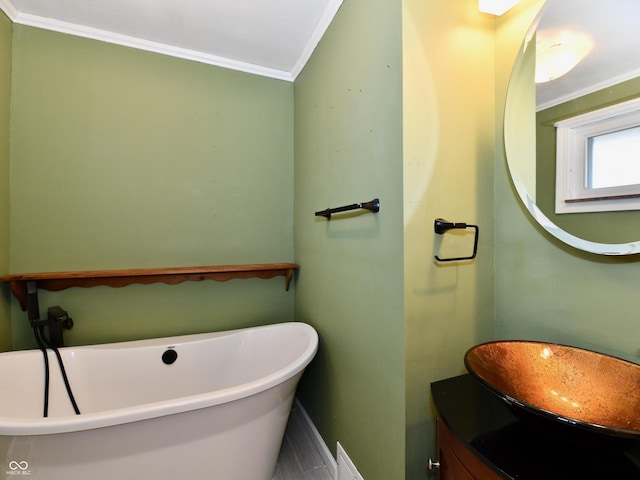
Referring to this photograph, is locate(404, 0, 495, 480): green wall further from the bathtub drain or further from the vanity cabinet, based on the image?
the bathtub drain

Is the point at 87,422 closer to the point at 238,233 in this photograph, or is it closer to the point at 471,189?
the point at 238,233

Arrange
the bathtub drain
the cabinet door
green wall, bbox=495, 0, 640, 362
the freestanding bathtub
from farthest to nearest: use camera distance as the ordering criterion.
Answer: the bathtub drain
the freestanding bathtub
green wall, bbox=495, 0, 640, 362
the cabinet door

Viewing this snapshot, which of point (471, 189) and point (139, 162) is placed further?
point (139, 162)

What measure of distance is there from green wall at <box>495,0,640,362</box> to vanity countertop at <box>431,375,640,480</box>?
0.32 metres

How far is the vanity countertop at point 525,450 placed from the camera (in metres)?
0.52

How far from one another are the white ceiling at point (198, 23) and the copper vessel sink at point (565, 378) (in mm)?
1659

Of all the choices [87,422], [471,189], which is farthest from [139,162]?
[471,189]

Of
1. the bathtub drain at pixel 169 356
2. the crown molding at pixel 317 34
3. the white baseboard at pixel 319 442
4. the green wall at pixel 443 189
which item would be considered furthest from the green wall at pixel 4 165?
the green wall at pixel 443 189

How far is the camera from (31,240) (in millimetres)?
1476

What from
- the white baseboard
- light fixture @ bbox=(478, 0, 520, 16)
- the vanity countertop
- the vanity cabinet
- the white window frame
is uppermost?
light fixture @ bbox=(478, 0, 520, 16)

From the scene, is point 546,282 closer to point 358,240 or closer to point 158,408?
point 358,240

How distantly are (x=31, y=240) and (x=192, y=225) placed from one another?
2.65 ft

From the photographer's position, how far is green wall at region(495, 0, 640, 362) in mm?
754

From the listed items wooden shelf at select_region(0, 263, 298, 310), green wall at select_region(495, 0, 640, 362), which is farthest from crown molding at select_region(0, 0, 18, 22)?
green wall at select_region(495, 0, 640, 362)
